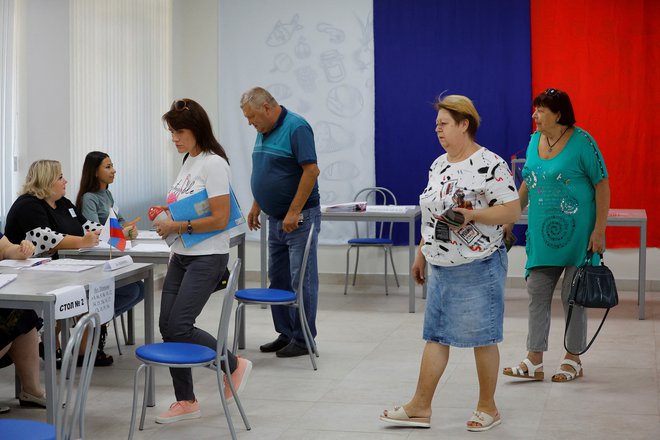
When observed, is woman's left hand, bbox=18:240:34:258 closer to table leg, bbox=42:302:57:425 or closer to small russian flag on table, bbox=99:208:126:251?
small russian flag on table, bbox=99:208:126:251

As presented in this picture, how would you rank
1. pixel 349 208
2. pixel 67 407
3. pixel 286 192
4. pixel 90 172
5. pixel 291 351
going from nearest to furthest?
pixel 67 407 < pixel 286 192 < pixel 291 351 < pixel 90 172 < pixel 349 208

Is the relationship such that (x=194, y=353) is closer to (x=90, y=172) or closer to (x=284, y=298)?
(x=284, y=298)

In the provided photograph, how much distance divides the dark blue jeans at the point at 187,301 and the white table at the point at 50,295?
0.19 metres

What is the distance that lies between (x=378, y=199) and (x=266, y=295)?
300 centimetres

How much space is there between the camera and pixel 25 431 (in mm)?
2643

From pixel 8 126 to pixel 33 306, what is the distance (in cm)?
251

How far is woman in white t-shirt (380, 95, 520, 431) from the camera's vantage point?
3.62 m

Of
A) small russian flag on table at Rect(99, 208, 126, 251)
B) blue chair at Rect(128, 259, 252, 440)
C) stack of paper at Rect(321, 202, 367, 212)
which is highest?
stack of paper at Rect(321, 202, 367, 212)

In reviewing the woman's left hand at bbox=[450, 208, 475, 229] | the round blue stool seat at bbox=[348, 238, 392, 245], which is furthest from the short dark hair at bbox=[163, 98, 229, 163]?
the round blue stool seat at bbox=[348, 238, 392, 245]

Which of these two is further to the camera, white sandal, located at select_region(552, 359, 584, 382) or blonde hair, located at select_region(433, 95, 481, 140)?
white sandal, located at select_region(552, 359, 584, 382)

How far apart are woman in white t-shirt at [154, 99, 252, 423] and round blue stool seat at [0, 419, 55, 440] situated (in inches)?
47.6

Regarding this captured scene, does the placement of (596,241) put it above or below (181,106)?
below

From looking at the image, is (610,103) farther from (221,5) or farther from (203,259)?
(203,259)

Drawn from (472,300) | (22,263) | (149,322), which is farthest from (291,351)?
(472,300)
